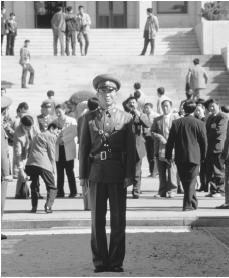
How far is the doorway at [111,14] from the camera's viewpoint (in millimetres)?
47219

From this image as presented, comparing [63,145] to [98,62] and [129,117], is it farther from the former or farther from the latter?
[98,62]

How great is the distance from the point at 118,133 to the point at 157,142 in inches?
307

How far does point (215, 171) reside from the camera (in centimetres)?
1786

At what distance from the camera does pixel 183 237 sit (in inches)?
493

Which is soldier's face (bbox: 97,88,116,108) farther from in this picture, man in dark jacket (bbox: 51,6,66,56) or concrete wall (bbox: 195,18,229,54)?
concrete wall (bbox: 195,18,229,54)

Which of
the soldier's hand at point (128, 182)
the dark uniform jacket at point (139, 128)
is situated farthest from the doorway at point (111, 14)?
the soldier's hand at point (128, 182)

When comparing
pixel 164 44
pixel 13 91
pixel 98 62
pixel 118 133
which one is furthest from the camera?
pixel 164 44

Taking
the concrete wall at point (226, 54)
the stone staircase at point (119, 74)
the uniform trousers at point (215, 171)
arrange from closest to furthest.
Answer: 1. the uniform trousers at point (215, 171)
2. the stone staircase at point (119, 74)
3. the concrete wall at point (226, 54)

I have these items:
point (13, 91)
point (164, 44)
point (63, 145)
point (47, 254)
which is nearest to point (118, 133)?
point (47, 254)

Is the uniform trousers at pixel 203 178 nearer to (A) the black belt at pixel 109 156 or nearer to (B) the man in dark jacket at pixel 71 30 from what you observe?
(A) the black belt at pixel 109 156

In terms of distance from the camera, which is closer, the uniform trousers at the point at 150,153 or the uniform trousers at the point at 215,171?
the uniform trousers at the point at 215,171

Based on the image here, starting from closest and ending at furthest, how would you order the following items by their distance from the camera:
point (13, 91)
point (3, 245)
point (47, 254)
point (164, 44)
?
1. point (47, 254)
2. point (3, 245)
3. point (13, 91)
4. point (164, 44)

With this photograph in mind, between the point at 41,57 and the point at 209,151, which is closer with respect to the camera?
the point at 209,151

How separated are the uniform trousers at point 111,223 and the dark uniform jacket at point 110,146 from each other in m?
0.10
